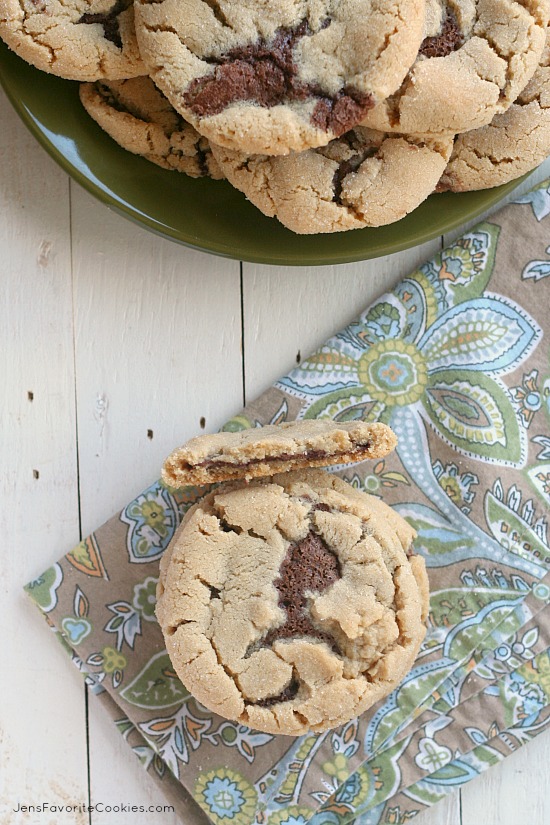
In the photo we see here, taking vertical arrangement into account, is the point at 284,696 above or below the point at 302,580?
below

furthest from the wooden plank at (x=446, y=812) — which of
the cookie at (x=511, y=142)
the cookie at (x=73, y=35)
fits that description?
the cookie at (x=73, y=35)

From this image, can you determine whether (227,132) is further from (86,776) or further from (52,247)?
(86,776)

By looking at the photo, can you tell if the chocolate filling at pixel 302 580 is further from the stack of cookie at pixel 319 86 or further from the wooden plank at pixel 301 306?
the stack of cookie at pixel 319 86

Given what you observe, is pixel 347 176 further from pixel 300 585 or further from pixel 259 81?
pixel 300 585

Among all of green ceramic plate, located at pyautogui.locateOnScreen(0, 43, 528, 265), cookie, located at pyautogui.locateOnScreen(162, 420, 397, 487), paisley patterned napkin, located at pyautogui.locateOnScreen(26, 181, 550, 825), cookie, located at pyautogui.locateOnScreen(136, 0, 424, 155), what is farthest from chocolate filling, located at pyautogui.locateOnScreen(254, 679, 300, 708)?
cookie, located at pyautogui.locateOnScreen(136, 0, 424, 155)

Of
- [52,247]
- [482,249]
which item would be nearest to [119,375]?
[52,247]

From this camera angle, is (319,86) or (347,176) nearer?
(319,86)

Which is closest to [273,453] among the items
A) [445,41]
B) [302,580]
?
[302,580]
